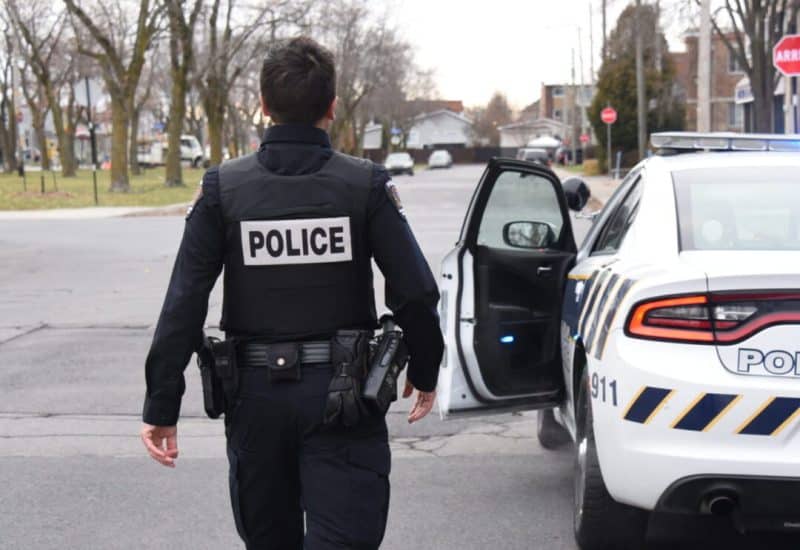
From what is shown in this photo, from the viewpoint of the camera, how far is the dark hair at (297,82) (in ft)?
10.8

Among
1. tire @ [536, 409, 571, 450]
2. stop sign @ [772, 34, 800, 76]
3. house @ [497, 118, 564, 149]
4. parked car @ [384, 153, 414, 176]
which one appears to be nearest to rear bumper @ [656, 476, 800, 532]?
tire @ [536, 409, 571, 450]

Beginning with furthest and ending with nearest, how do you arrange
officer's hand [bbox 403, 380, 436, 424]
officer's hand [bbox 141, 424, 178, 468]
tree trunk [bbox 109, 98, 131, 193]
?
tree trunk [bbox 109, 98, 131, 193], officer's hand [bbox 403, 380, 436, 424], officer's hand [bbox 141, 424, 178, 468]

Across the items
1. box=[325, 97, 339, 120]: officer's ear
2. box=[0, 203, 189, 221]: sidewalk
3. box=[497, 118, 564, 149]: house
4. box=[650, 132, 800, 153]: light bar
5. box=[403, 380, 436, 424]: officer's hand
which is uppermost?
box=[497, 118, 564, 149]: house

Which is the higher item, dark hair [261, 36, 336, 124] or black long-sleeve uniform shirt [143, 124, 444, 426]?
dark hair [261, 36, 336, 124]

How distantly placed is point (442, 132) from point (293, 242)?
154 metres

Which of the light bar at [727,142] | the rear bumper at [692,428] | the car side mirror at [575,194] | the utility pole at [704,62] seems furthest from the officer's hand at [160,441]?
the utility pole at [704,62]

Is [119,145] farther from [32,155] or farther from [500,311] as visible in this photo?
[32,155]

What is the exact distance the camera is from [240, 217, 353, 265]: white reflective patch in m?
3.27

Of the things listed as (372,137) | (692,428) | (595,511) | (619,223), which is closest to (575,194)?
(619,223)

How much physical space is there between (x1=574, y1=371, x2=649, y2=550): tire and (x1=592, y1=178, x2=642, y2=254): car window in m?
0.67

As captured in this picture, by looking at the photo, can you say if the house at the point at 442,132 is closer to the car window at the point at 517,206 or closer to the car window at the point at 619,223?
the car window at the point at 517,206

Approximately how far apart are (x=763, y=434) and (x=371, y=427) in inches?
54.8

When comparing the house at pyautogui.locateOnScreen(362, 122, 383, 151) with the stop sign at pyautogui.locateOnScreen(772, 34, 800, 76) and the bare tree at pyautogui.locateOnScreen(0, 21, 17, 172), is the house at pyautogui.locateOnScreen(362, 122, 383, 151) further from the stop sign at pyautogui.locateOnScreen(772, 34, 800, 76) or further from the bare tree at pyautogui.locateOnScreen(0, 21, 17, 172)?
the stop sign at pyautogui.locateOnScreen(772, 34, 800, 76)

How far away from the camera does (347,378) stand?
3.24 metres
